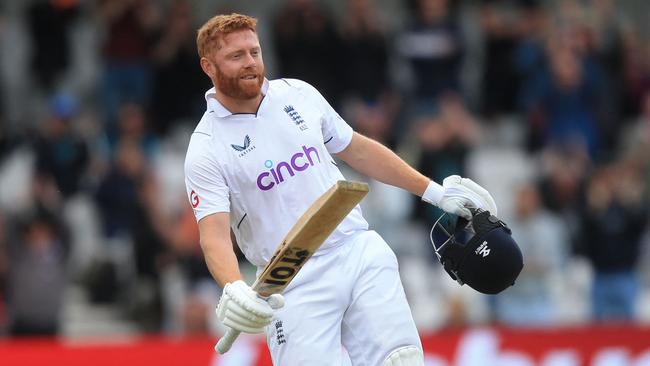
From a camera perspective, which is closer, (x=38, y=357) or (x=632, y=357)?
(x=38, y=357)

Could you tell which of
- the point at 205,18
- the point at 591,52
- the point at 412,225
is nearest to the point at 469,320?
the point at 412,225

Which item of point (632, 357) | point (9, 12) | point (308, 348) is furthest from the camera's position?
point (9, 12)

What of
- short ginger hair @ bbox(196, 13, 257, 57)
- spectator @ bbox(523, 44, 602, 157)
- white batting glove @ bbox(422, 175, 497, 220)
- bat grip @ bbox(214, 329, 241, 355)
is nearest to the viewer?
bat grip @ bbox(214, 329, 241, 355)

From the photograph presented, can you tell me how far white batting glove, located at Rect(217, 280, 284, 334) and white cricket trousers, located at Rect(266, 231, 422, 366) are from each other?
1.75ft

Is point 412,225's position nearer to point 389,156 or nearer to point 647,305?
point 647,305

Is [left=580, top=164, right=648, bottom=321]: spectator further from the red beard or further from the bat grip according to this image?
the bat grip

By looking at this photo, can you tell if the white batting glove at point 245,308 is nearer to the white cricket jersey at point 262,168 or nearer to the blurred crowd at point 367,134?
the white cricket jersey at point 262,168

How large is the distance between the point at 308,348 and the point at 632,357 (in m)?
6.52

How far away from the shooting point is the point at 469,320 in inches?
504

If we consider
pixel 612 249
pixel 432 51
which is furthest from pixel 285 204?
pixel 432 51

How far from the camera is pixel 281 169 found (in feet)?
21.8

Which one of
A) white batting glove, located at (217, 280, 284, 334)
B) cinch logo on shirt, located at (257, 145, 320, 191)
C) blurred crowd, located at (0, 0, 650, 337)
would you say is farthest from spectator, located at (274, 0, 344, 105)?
white batting glove, located at (217, 280, 284, 334)

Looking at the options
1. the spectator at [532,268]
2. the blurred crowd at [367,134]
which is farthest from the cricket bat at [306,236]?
the spectator at [532,268]

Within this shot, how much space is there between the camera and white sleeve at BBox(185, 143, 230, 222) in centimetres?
652
